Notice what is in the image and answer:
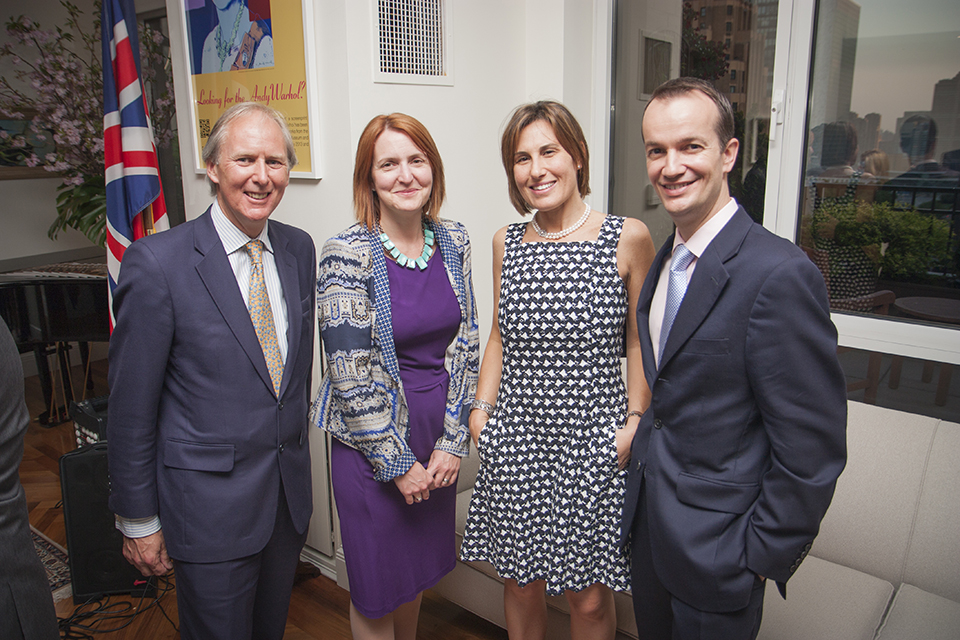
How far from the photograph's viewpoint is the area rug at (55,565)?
2875mm

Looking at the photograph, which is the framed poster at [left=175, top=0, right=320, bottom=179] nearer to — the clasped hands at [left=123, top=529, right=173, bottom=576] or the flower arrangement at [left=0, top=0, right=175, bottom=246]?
the flower arrangement at [left=0, top=0, right=175, bottom=246]

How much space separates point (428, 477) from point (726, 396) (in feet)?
2.84

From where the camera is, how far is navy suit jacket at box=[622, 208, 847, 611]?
1.18 metres

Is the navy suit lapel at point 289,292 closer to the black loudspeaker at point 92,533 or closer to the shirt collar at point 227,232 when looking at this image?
the shirt collar at point 227,232

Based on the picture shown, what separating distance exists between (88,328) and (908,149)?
13.4ft

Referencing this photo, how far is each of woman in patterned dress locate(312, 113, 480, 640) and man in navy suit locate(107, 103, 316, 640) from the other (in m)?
0.13

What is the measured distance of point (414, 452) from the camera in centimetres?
186

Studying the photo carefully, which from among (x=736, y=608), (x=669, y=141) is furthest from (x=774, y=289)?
(x=736, y=608)

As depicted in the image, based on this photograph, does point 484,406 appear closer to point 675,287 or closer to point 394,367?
point 394,367

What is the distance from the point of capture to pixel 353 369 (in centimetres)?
169

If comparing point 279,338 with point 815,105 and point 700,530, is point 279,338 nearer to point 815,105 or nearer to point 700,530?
point 700,530

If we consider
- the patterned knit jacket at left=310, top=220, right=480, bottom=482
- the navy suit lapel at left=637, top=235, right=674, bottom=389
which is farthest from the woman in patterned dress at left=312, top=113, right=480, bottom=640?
the navy suit lapel at left=637, top=235, right=674, bottom=389

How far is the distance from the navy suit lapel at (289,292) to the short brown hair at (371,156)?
21 cm

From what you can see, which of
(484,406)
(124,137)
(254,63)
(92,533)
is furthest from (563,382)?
(92,533)
